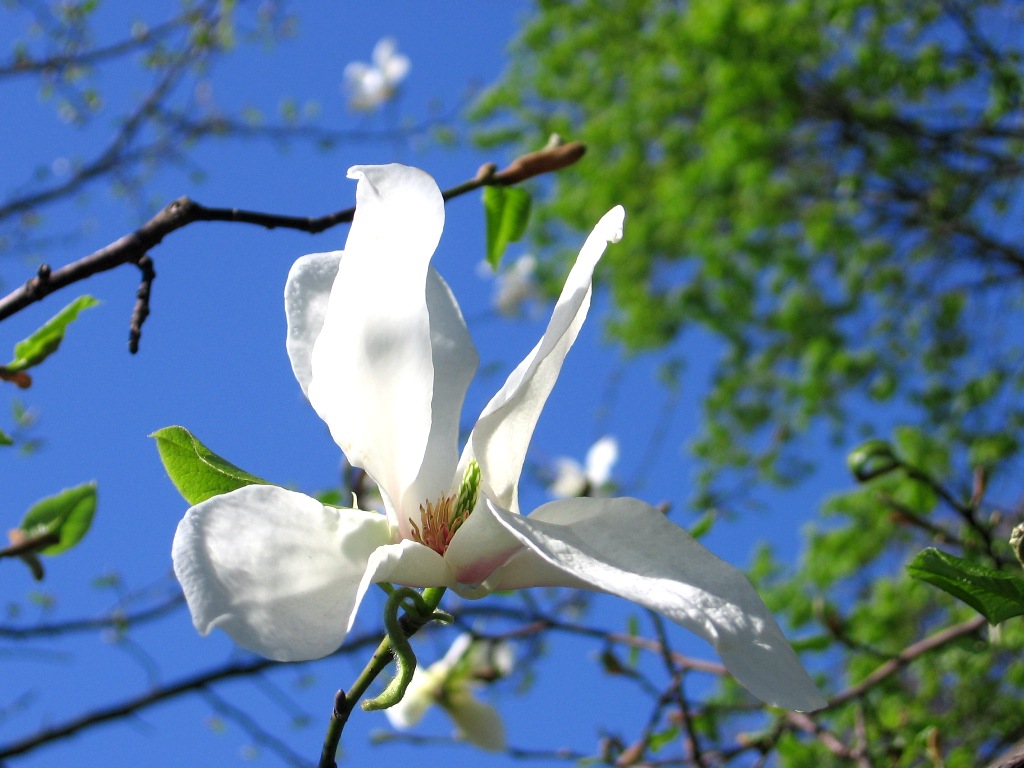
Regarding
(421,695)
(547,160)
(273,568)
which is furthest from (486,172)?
(421,695)

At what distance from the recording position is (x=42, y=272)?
1.92ft

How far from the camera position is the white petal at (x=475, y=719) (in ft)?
4.39

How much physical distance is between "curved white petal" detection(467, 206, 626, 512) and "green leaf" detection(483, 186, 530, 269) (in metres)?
0.32

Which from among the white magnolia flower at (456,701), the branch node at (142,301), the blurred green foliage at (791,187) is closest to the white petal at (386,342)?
the branch node at (142,301)

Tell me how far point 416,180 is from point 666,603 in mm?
227

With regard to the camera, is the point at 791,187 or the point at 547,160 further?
the point at 791,187

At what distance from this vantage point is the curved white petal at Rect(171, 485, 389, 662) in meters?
0.39

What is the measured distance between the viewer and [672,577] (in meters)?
0.41

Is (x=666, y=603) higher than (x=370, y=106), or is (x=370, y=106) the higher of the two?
(x=370, y=106)

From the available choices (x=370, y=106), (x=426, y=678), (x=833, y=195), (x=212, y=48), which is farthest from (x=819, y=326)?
(x=426, y=678)

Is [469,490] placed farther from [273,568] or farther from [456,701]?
[456,701]

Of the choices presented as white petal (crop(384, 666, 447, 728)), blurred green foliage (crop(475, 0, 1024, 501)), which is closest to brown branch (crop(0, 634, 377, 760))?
white petal (crop(384, 666, 447, 728))

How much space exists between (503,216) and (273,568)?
0.45 m

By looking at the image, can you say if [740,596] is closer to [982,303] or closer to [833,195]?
[982,303]
